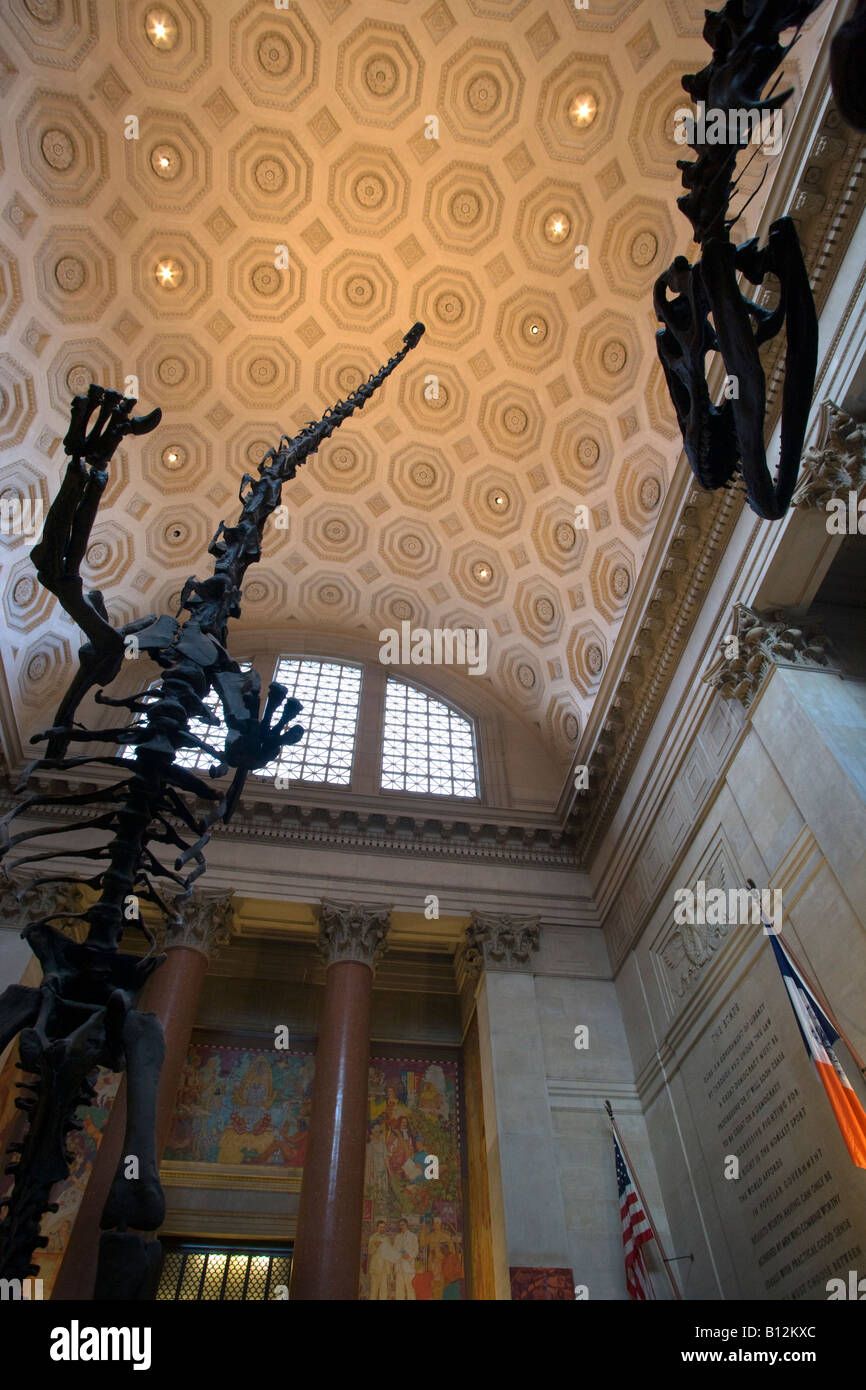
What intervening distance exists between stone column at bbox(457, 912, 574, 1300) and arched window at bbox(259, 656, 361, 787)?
3735mm

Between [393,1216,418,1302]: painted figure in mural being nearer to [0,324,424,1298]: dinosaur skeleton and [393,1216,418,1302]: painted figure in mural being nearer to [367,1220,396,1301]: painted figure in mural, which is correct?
[367,1220,396,1301]: painted figure in mural

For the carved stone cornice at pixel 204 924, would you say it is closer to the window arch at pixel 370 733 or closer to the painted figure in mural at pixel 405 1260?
the window arch at pixel 370 733

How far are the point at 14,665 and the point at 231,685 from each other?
355 inches

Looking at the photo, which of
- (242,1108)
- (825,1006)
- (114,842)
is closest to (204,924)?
(242,1108)

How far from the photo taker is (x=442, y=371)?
13758 mm

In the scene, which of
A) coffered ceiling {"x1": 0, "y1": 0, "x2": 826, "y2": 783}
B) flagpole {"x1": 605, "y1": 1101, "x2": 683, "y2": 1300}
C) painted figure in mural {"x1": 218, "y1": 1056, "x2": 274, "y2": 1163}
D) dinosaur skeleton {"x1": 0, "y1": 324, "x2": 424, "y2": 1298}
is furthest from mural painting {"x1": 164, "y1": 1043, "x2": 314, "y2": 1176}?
dinosaur skeleton {"x1": 0, "y1": 324, "x2": 424, "y2": 1298}

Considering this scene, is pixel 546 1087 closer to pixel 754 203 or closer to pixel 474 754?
pixel 474 754

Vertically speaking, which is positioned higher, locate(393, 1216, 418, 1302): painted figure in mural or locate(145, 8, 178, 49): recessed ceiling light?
locate(145, 8, 178, 49): recessed ceiling light

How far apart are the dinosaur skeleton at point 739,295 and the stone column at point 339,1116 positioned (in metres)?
7.68

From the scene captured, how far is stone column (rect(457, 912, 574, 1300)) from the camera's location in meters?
8.19

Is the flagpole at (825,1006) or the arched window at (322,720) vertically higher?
the arched window at (322,720)

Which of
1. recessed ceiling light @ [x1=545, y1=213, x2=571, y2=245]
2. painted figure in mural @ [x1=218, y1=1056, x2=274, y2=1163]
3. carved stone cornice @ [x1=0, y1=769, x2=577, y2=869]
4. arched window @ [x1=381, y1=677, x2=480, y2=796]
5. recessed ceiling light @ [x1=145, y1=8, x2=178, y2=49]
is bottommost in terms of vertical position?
painted figure in mural @ [x1=218, y1=1056, x2=274, y2=1163]

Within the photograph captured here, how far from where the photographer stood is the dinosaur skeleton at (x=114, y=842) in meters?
2.93

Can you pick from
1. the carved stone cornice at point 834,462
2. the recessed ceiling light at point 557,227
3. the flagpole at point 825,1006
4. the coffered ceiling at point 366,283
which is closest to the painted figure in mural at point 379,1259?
the flagpole at point 825,1006
